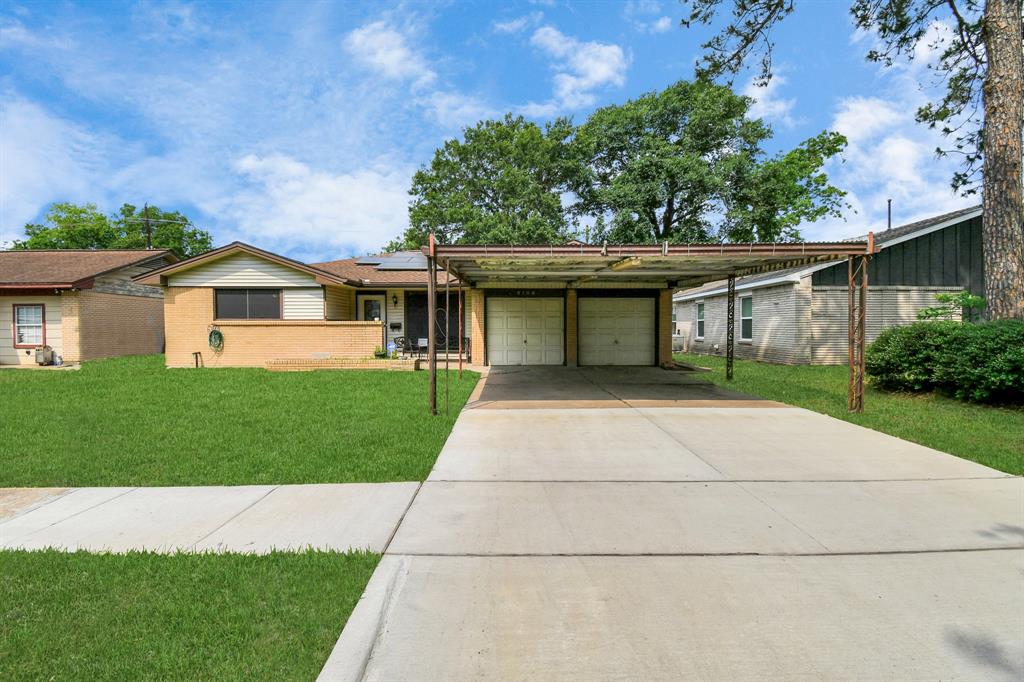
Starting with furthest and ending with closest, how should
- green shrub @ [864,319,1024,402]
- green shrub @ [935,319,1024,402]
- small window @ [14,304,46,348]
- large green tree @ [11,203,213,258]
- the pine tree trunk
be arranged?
large green tree @ [11,203,213,258], small window @ [14,304,46,348], the pine tree trunk, green shrub @ [864,319,1024,402], green shrub @ [935,319,1024,402]

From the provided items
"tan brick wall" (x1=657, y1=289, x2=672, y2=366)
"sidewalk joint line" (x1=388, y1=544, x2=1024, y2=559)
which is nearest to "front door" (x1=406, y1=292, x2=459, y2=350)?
"tan brick wall" (x1=657, y1=289, x2=672, y2=366)

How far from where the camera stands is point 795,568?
3359 mm

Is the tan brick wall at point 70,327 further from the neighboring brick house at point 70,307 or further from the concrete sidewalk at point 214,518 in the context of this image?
the concrete sidewalk at point 214,518

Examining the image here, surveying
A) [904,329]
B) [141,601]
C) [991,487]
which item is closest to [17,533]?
[141,601]

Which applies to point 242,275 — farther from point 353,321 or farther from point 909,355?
point 909,355

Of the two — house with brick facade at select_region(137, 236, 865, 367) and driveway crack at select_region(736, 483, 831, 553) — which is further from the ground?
house with brick facade at select_region(137, 236, 865, 367)

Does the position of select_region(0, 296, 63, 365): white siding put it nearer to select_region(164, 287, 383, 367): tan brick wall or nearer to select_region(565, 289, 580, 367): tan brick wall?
select_region(164, 287, 383, 367): tan brick wall

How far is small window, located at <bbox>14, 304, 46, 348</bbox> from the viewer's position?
704 inches

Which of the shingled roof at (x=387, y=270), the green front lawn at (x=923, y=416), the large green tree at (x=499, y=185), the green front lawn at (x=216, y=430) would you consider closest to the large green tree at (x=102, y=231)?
the large green tree at (x=499, y=185)

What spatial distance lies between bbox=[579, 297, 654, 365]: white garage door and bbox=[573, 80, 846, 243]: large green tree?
11320mm

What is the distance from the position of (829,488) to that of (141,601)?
5.42 meters

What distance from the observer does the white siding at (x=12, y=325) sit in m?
17.8

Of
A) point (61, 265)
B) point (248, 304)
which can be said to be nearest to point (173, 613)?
point (248, 304)

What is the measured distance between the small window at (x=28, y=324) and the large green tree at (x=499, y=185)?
1965cm
